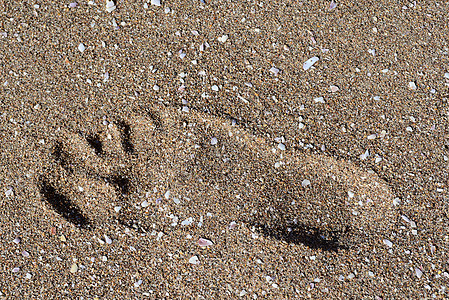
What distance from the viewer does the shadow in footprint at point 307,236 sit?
1.95m

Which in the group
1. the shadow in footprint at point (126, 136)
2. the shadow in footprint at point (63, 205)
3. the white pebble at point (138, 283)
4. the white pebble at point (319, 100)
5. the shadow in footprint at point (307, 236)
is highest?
the white pebble at point (319, 100)

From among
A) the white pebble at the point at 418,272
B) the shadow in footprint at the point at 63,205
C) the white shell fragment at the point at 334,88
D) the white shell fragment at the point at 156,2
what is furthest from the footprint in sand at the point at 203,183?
the white shell fragment at the point at 156,2

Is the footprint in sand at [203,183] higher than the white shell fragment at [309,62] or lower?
lower

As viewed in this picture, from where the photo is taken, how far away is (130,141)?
6.62ft

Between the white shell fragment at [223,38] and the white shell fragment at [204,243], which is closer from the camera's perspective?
the white shell fragment at [204,243]

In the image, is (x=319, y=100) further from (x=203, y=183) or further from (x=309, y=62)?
(x=203, y=183)

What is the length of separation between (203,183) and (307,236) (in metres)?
0.55

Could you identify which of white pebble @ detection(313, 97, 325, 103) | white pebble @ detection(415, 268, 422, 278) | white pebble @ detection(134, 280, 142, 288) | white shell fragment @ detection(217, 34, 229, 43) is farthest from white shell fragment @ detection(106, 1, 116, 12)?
white pebble @ detection(415, 268, 422, 278)

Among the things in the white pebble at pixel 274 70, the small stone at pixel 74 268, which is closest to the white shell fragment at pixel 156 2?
the white pebble at pixel 274 70

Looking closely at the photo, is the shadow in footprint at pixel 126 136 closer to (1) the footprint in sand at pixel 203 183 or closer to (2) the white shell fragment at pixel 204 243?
(1) the footprint in sand at pixel 203 183

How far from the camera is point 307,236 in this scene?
1972 mm

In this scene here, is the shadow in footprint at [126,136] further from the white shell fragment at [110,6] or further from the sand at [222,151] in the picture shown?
the white shell fragment at [110,6]

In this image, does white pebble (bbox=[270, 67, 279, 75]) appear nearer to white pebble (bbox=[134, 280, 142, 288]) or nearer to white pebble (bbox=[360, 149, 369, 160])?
white pebble (bbox=[360, 149, 369, 160])

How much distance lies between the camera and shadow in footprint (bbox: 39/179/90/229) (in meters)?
1.96
